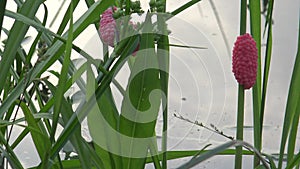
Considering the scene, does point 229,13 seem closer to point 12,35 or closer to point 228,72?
point 228,72

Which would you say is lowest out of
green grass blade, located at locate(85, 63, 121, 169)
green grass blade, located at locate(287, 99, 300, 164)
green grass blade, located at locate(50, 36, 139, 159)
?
green grass blade, located at locate(287, 99, 300, 164)

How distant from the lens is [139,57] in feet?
1.22

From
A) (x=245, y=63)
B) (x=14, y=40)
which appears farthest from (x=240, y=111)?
(x=14, y=40)

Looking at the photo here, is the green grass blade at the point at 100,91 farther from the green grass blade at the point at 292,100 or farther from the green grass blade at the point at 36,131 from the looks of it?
the green grass blade at the point at 292,100

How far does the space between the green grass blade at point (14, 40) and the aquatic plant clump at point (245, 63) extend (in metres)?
0.13

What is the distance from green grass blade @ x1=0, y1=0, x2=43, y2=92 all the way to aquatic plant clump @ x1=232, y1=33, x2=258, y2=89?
0.42ft

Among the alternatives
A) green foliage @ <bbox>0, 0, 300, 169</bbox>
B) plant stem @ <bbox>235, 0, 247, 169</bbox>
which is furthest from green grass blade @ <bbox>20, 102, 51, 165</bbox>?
plant stem @ <bbox>235, 0, 247, 169</bbox>

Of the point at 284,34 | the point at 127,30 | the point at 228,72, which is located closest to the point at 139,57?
the point at 127,30

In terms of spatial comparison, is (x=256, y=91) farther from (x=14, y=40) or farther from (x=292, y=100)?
(x=14, y=40)

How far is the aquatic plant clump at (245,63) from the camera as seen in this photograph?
1.14 feet

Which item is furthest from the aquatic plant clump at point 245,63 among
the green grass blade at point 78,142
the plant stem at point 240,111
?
the green grass blade at point 78,142

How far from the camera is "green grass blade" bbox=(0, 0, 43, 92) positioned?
368 millimetres

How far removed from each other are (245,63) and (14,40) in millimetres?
146

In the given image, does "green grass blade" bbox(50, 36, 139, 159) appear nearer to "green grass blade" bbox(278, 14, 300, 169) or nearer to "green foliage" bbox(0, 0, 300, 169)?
"green foliage" bbox(0, 0, 300, 169)
